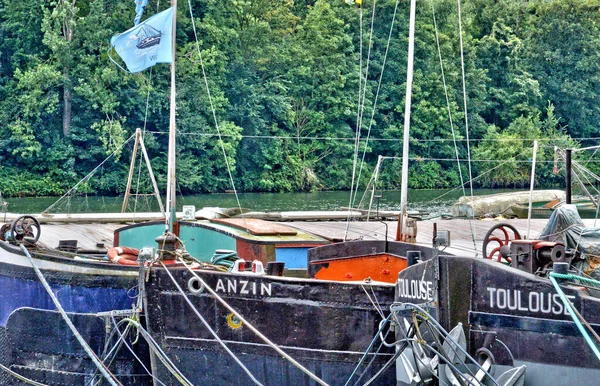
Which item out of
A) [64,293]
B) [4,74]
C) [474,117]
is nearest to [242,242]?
[64,293]

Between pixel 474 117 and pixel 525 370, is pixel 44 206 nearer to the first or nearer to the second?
pixel 474 117

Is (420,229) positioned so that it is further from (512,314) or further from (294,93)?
(294,93)

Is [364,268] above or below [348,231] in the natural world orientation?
above

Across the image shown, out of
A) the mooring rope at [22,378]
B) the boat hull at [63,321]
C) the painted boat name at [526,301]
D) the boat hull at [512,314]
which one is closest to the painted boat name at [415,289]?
the boat hull at [512,314]

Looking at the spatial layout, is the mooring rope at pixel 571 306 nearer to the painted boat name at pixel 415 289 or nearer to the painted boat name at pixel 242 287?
the painted boat name at pixel 415 289

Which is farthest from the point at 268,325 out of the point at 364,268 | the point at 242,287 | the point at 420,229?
the point at 420,229

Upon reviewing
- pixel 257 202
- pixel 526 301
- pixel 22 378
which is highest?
pixel 526 301

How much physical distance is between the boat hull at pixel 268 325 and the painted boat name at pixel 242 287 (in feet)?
0.04

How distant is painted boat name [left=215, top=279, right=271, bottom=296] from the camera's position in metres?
11.5

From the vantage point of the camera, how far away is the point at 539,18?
70500mm

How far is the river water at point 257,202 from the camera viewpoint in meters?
42.9

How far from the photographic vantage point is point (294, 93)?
202 ft

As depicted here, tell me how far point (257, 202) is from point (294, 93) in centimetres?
1400

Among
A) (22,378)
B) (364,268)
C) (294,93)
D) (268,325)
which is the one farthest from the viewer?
(294,93)
